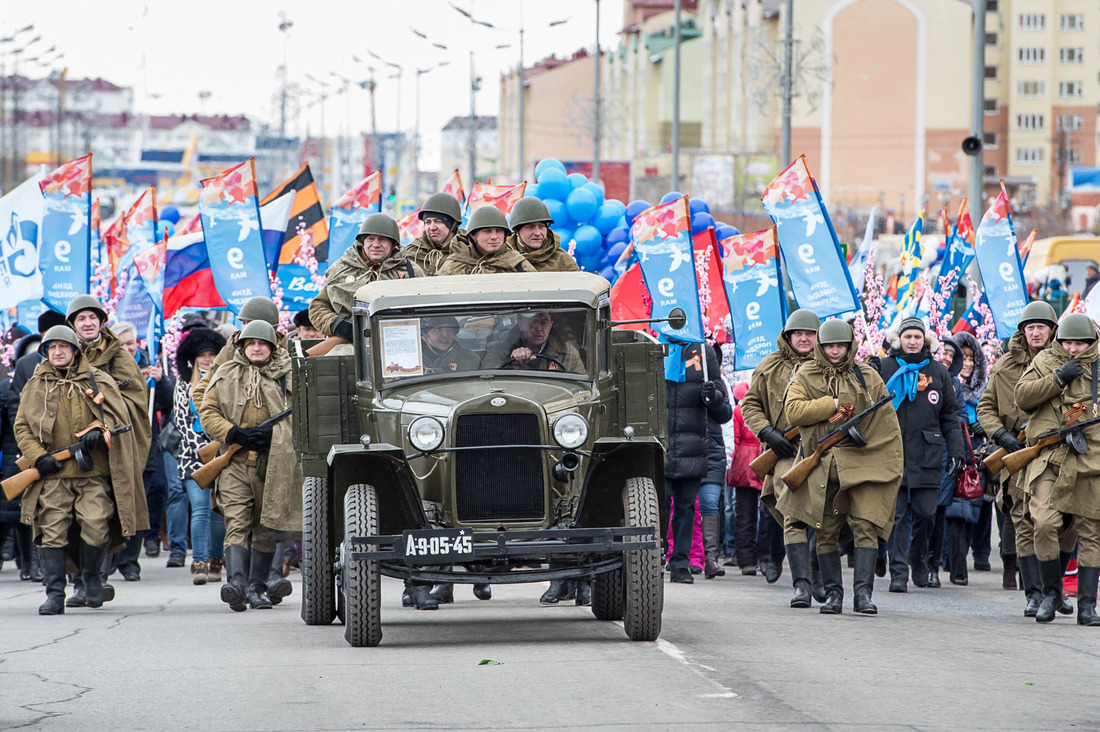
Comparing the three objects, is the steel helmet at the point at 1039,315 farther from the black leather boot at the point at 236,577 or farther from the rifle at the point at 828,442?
the black leather boot at the point at 236,577

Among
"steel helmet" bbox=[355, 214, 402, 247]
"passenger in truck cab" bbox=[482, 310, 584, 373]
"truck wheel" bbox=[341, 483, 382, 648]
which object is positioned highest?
"steel helmet" bbox=[355, 214, 402, 247]

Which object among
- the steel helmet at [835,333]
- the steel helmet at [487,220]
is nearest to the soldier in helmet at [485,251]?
the steel helmet at [487,220]

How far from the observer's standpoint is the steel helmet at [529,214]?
39.6 feet

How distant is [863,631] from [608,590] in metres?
1.58

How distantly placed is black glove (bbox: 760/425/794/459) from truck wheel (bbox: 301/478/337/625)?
11.1 feet

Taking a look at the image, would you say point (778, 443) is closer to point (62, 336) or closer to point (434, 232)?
point (434, 232)

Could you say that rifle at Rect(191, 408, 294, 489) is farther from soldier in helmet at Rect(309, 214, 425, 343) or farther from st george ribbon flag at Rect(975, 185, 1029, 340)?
st george ribbon flag at Rect(975, 185, 1029, 340)

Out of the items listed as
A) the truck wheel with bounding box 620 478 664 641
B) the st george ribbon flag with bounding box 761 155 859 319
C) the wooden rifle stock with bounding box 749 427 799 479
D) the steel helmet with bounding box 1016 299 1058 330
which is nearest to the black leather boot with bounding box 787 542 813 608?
the wooden rifle stock with bounding box 749 427 799 479

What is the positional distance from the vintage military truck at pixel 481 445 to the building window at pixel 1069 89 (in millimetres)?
100708

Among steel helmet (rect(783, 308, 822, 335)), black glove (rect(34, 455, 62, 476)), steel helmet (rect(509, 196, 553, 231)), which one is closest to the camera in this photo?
black glove (rect(34, 455, 62, 476))

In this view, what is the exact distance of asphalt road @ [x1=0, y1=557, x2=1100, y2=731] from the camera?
23.6 feet

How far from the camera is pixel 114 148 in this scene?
602ft

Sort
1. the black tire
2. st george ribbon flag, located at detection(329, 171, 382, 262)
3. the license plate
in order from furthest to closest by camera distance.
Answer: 1. st george ribbon flag, located at detection(329, 171, 382, 262)
2. the black tire
3. the license plate

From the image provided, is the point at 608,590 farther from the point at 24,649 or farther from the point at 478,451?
the point at 24,649
